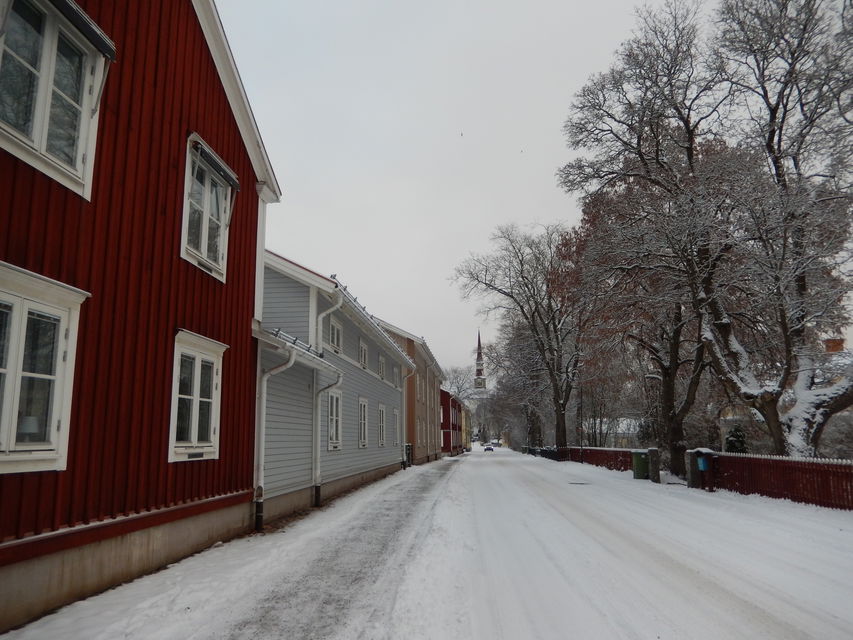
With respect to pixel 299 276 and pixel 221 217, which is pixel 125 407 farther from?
pixel 299 276

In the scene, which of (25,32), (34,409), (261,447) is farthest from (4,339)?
(261,447)

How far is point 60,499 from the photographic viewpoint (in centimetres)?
491

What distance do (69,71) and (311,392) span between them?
8194mm

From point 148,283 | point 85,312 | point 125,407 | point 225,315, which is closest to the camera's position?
point 85,312

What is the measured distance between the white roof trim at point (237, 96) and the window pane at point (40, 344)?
17.7 feet

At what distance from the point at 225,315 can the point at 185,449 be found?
223 cm

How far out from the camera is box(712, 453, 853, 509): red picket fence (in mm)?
10195

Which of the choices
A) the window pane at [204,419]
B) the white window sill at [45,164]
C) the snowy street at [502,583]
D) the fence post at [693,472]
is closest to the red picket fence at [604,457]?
the fence post at [693,472]

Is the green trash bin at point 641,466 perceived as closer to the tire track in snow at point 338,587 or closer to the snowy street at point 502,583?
the snowy street at point 502,583

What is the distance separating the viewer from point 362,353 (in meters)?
18.5

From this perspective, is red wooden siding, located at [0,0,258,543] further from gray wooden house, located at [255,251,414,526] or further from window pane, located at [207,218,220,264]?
gray wooden house, located at [255,251,414,526]

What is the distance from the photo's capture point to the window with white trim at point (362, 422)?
1745 cm

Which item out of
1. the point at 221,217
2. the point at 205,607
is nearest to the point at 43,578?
the point at 205,607

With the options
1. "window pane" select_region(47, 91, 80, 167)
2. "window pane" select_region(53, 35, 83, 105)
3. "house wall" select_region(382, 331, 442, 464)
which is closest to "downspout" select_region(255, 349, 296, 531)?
"window pane" select_region(47, 91, 80, 167)
